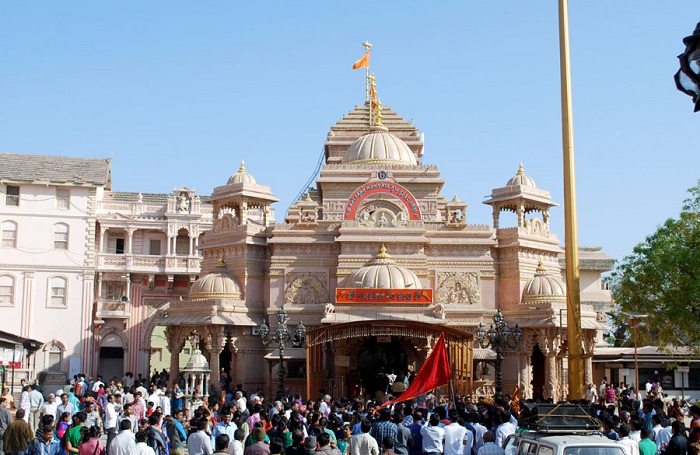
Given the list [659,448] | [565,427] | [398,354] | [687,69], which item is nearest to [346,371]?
[398,354]

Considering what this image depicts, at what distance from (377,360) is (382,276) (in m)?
3.54

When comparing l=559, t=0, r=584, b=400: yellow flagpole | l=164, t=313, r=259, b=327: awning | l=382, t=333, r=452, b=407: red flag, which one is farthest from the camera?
l=164, t=313, r=259, b=327: awning

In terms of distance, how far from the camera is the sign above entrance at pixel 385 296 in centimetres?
3712

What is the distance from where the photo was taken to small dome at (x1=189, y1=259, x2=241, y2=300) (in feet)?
132

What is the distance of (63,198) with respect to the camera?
50.8m

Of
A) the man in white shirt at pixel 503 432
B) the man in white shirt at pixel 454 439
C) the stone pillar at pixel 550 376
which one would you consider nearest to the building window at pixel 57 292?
the stone pillar at pixel 550 376

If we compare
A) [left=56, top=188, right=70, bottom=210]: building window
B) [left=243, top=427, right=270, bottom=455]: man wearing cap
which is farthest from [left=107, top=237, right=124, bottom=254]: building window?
[left=243, top=427, right=270, bottom=455]: man wearing cap

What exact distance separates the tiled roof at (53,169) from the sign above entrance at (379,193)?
1714 cm

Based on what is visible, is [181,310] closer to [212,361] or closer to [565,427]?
[212,361]

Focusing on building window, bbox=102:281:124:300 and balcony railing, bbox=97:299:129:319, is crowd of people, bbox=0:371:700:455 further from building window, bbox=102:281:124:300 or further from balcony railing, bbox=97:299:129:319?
building window, bbox=102:281:124:300

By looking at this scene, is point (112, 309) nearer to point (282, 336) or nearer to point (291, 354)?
point (291, 354)

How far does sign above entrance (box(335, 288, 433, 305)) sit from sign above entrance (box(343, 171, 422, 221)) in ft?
15.6

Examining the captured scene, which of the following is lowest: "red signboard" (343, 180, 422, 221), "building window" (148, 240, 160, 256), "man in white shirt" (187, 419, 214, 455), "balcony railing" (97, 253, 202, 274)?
"man in white shirt" (187, 419, 214, 455)

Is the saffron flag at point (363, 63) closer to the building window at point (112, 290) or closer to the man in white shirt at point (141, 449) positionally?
the building window at point (112, 290)
